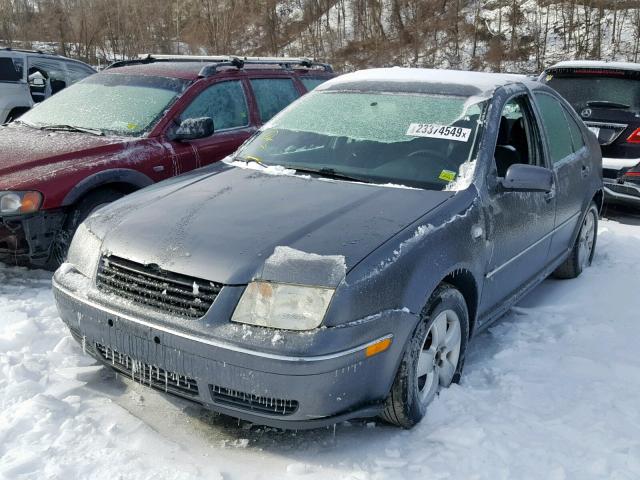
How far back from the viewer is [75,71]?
11047 millimetres

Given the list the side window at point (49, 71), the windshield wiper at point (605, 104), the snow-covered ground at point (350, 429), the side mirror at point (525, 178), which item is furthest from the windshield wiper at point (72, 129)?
the side window at point (49, 71)

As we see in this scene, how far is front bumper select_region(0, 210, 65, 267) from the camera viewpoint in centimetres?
434

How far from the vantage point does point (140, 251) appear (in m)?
2.78

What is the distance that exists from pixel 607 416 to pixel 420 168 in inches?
61.0

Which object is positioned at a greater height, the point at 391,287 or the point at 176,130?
the point at 176,130

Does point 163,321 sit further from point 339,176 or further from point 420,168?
point 420,168

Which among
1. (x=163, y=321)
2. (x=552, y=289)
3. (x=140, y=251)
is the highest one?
(x=140, y=251)

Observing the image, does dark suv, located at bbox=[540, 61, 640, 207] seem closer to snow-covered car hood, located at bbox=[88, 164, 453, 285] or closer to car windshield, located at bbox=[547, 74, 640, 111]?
car windshield, located at bbox=[547, 74, 640, 111]

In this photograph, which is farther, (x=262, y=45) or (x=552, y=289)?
(x=262, y=45)

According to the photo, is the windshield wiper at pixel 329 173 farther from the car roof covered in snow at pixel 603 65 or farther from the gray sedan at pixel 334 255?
the car roof covered in snow at pixel 603 65

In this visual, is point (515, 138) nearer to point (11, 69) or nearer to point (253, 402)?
point (253, 402)

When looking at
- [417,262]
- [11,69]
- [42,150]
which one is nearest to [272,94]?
[42,150]

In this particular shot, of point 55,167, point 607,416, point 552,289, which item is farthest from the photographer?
point 552,289

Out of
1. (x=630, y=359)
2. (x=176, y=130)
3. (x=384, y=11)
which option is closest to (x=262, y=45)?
(x=384, y=11)
